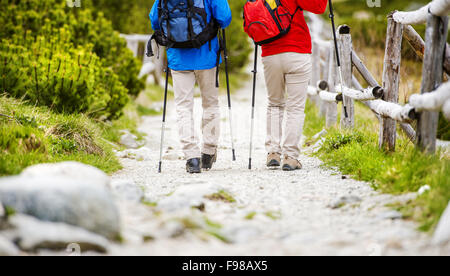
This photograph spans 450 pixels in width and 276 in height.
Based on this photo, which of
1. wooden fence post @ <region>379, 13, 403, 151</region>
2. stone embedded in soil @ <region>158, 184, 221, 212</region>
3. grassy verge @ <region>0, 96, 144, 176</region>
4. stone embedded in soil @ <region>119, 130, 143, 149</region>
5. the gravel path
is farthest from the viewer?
stone embedded in soil @ <region>119, 130, 143, 149</region>

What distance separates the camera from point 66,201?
268 centimetres

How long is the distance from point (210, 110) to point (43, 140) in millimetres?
1716

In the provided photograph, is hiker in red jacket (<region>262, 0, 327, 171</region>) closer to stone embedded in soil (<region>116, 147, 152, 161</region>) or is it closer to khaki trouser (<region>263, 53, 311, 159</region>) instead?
khaki trouser (<region>263, 53, 311, 159</region>)

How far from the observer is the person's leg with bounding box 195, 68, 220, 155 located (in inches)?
204

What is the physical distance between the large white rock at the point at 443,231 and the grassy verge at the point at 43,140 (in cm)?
294

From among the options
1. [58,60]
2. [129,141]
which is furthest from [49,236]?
[129,141]

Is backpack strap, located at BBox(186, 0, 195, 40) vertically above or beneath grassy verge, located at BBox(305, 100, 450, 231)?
above

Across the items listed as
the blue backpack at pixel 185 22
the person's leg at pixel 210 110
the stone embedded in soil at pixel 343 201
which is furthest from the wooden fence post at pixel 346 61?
the stone embedded in soil at pixel 343 201

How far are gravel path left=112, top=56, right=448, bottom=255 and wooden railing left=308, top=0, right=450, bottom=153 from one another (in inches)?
26.2

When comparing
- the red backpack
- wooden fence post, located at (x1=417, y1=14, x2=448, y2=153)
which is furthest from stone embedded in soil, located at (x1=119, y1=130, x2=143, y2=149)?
wooden fence post, located at (x1=417, y1=14, x2=448, y2=153)

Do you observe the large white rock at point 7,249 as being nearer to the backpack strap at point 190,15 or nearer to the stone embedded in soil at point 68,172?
the stone embedded in soil at point 68,172

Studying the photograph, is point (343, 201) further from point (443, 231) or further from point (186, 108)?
point (186, 108)

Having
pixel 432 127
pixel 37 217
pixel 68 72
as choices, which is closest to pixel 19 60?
pixel 68 72

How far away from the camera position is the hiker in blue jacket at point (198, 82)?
502 cm
